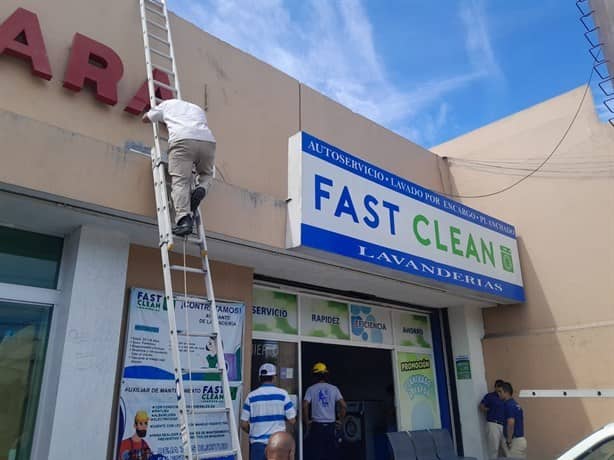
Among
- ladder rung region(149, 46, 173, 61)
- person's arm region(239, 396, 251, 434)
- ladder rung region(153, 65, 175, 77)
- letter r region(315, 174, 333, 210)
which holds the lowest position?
person's arm region(239, 396, 251, 434)

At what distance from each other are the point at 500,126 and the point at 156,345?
279 inches

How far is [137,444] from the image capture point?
4441 mm

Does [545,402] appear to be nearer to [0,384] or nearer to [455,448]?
[455,448]

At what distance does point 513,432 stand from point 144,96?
639cm

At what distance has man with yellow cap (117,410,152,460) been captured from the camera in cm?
436

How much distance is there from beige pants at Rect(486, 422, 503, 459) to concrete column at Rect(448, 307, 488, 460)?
164 mm

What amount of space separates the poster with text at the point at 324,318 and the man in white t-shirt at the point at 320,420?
0.68 meters

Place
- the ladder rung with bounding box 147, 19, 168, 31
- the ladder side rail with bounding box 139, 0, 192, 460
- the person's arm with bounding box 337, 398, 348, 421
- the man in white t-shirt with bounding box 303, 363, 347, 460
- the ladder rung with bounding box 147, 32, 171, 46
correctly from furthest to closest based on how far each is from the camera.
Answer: the person's arm with bounding box 337, 398, 348, 421 < the man in white t-shirt with bounding box 303, 363, 347, 460 < the ladder rung with bounding box 147, 19, 168, 31 < the ladder rung with bounding box 147, 32, 171, 46 < the ladder side rail with bounding box 139, 0, 192, 460

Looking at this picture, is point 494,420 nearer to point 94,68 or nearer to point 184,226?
point 184,226

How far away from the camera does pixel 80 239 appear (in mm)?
4289

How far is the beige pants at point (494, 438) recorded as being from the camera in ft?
23.8

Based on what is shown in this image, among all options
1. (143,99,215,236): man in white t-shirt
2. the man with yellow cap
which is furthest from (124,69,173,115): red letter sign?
the man with yellow cap

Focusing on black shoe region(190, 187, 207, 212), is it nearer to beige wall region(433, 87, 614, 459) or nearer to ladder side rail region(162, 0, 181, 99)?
ladder side rail region(162, 0, 181, 99)

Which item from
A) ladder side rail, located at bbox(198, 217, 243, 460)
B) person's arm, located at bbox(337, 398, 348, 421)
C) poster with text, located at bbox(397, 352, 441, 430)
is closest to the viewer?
ladder side rail, located at bbox(198, 217, 243, 460)
